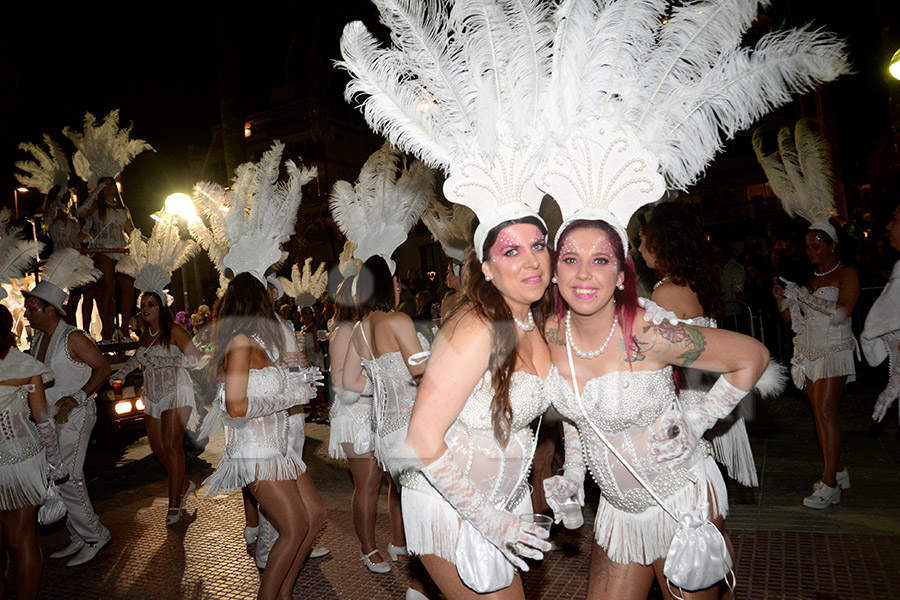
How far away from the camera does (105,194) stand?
35.7ft

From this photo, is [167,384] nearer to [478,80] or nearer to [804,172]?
[478,80]

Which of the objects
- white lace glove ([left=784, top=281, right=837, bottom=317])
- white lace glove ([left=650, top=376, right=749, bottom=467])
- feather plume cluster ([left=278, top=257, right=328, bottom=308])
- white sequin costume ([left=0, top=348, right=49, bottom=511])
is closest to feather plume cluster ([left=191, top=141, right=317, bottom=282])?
white sequin costume ([left=0, top=348, right=49, bottom=511])

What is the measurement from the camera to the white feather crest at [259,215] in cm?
446

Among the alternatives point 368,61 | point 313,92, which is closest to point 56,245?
point 313,92

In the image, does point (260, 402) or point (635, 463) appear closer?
point (635, 463)

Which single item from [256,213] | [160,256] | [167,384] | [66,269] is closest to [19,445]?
[66,269]

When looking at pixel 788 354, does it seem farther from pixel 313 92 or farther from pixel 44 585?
pixel 44 585

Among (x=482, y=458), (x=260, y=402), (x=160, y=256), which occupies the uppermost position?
(x=160, y=256)

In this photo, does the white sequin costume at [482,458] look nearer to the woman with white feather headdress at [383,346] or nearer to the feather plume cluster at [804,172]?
the woman with white feather headdress at [383,346]

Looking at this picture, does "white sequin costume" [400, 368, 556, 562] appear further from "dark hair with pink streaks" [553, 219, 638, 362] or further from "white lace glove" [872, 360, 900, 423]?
"white lace glove" [872, 360, 900, 423]

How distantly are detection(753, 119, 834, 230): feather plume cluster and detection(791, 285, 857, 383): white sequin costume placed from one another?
2.28 feet

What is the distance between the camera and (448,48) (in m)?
2.60

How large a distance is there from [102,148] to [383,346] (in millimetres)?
8623

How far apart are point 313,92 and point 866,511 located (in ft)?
27.0
